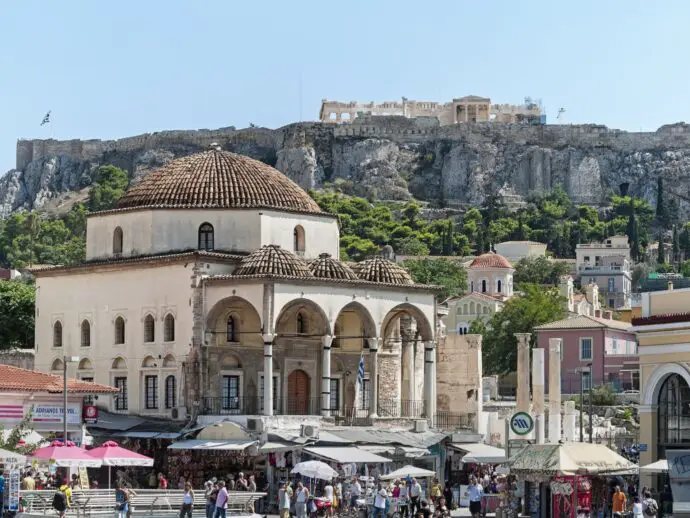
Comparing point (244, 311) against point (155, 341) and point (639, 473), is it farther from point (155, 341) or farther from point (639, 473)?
point (639, 473)

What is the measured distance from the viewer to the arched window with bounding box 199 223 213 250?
66.2m

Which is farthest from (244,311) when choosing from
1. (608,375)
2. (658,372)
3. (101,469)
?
(608,375)

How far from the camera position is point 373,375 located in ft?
216

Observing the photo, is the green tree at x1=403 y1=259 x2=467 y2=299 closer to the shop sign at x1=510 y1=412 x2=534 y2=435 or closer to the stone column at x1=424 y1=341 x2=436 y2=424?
the stone column at x1=424 y1=341 x2=436 y2=424

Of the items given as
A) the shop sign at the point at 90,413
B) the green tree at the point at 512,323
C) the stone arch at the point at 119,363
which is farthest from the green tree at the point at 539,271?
the shop sign at the point at 90,413

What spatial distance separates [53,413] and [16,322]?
81.9 ft

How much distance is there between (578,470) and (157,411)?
887 inches

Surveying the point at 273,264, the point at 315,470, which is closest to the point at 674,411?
the point at 315,470

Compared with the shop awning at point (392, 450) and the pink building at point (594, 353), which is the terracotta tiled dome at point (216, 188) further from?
the pink building at point (594, 353)

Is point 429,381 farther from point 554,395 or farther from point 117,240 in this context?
point 117,240

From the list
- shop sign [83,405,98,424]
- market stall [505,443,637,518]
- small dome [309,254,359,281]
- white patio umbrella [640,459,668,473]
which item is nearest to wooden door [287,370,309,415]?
small dome [309,254,359,281]

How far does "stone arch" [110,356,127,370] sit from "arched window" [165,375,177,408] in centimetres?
221

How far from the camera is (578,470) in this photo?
4459 cm

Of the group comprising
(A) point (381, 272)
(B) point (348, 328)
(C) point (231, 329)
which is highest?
(A) point (381, 272)
